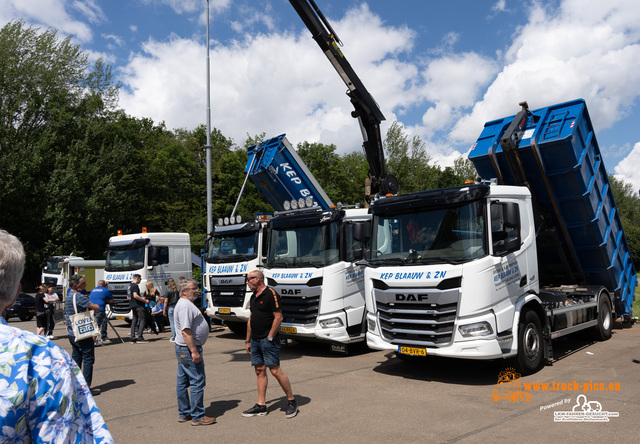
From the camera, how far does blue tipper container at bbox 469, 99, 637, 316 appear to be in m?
8.89

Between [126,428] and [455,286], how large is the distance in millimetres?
4499

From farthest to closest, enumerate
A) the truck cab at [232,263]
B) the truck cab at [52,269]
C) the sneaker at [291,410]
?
the truck cab at [52,269]
the truck cab at [232,263]
the sneaker at [291,410]

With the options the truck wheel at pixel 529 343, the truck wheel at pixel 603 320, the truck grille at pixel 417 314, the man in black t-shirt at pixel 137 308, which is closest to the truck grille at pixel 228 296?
the man in black t-shirt at pixel 137 308

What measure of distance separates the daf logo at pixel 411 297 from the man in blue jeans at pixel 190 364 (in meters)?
2.94

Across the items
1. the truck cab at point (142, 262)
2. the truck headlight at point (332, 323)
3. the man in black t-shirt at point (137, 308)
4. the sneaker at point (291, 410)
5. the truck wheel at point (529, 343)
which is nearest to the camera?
the sneaker at point (291, 410)

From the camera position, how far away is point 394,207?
8.12 metres

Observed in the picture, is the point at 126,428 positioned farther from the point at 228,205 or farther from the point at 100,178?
the point at 228,205

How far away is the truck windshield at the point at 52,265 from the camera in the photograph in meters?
25.1

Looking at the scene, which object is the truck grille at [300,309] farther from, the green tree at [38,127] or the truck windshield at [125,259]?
the green tree at [38,127]

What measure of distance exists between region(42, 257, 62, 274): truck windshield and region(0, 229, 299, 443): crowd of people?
495 inches

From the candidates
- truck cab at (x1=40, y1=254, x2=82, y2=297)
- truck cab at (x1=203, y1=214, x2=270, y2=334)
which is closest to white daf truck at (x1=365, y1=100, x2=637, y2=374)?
truck cab at (x1=203, y1=214, x2=270, y2=334)

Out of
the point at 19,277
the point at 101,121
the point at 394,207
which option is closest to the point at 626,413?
the point at 394,207

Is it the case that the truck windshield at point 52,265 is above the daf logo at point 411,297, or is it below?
above

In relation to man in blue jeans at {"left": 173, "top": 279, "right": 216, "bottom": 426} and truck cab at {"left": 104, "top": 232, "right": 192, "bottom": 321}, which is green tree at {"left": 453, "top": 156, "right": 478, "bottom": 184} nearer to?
truck cab at {"left": 104, "top": 232, "right": 192, "bottom": 321}
